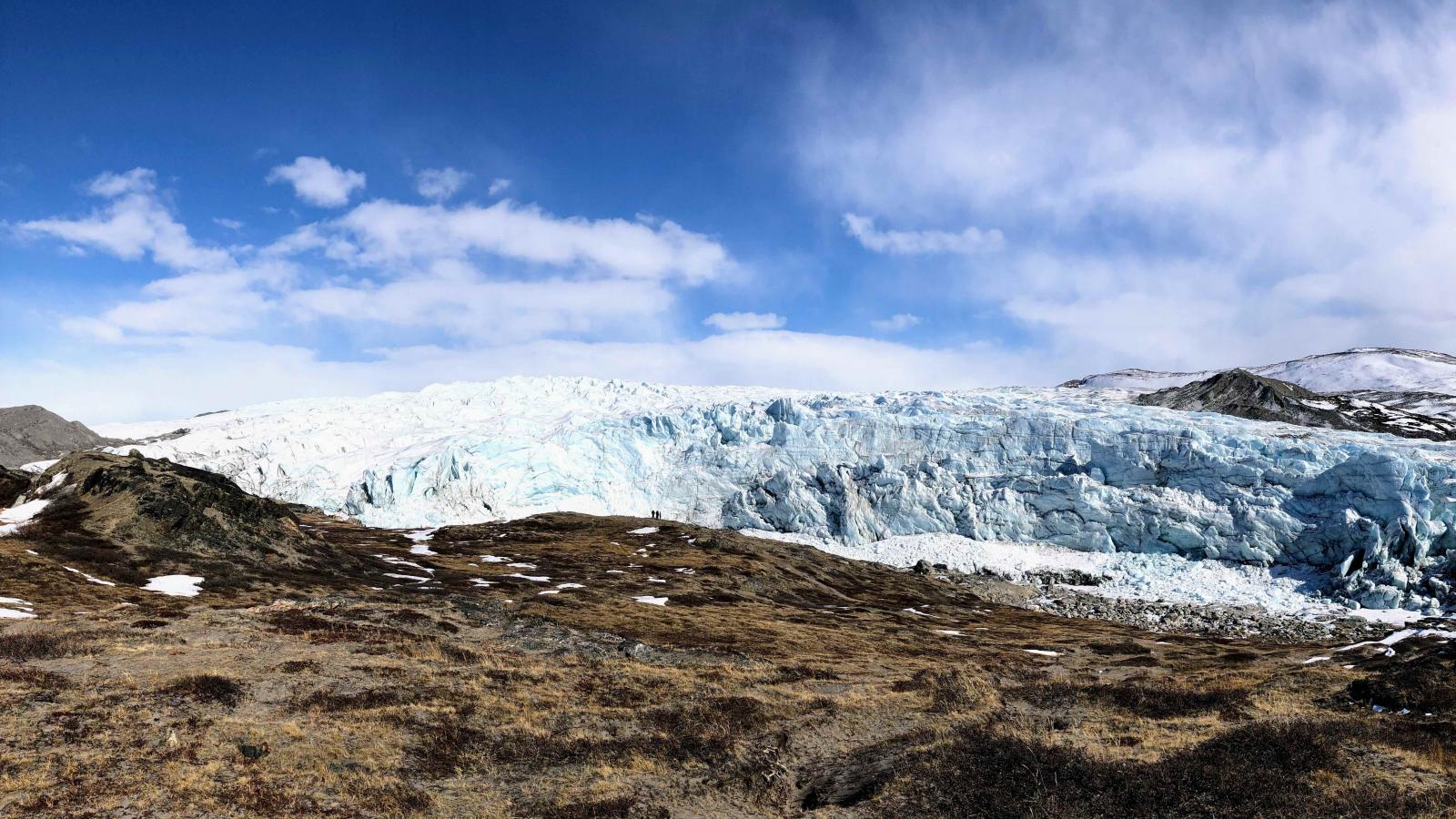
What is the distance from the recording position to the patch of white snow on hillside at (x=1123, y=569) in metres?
66.6

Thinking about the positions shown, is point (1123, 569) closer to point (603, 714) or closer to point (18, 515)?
point (603, 714)

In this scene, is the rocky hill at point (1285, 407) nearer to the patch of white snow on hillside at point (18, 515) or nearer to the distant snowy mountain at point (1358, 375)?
the distant snowy mountain at point (1358, 375)

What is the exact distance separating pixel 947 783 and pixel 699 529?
231 feet

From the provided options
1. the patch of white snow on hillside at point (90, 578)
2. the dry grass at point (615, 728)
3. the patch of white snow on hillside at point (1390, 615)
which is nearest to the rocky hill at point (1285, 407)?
the patch of white snow on hillside at point (1390, 615)

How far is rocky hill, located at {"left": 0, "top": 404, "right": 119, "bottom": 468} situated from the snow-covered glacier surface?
45213 millimetres

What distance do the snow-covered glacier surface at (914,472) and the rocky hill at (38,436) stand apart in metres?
45.2

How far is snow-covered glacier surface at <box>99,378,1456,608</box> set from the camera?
69.1 metres

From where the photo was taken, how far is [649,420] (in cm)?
10062

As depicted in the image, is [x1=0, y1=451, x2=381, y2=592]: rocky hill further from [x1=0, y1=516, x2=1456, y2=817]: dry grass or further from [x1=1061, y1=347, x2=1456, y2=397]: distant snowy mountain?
[x1=1061, y1=347, x2=1456, y2=397]: distant snowy mountain

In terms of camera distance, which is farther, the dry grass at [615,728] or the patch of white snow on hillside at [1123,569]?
the patch of white snow on hillside at [1123,569]

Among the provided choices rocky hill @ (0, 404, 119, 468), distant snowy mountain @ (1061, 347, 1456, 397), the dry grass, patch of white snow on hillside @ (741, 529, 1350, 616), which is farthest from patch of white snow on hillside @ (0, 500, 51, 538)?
distant snowy mountain @ (1061, 347, 1456, 397)

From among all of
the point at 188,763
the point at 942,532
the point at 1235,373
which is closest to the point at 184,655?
the point at 188,763

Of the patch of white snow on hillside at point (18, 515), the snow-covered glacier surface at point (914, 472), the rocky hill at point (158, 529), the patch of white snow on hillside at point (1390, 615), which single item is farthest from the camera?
the snow-covered glacier surface at point (914, 472)

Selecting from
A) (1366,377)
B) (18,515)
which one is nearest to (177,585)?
(18,515)
